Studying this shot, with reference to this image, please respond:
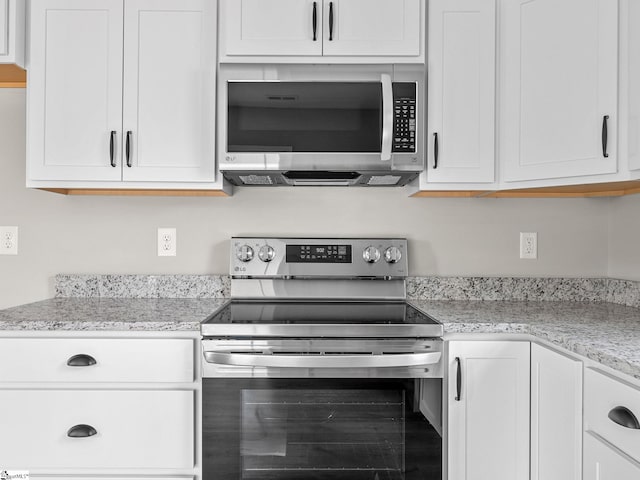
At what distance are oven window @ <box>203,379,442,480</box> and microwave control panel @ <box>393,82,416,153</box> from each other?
835 mm

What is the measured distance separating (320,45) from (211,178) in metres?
0.64

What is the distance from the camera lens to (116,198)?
2.21 metres

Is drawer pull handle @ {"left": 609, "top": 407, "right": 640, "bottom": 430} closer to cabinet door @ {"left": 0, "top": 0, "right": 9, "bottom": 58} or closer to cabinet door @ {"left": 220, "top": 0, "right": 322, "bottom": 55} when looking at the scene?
cabinet door @ {"left": 220, "top": 0, "right": 322, "bottom": 55}

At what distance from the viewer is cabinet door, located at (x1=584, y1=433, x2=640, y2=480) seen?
3.60 feet

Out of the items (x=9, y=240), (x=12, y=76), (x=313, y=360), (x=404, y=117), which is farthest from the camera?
(x=9, y=240)

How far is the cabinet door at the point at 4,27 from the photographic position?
1841 mm

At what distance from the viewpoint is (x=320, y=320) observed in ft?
5.64

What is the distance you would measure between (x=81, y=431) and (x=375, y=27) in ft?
5.62

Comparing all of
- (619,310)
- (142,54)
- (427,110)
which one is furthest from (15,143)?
(619,310)

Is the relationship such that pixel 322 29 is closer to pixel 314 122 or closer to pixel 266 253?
pixel 314 122

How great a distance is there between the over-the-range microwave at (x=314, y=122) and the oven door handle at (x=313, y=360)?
68 cm

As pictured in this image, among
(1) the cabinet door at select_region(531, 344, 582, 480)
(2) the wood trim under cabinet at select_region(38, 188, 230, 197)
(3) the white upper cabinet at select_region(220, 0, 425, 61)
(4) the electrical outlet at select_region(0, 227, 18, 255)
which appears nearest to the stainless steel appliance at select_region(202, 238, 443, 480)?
(1) the cabinet door at select_region(531, 344, 582, 480)

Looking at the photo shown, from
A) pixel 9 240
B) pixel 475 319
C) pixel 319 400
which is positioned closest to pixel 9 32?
pixel 9 240

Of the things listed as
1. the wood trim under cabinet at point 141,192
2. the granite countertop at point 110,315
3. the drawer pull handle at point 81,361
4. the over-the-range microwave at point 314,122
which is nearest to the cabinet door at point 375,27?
the over-the-range microwave at point 314,122
